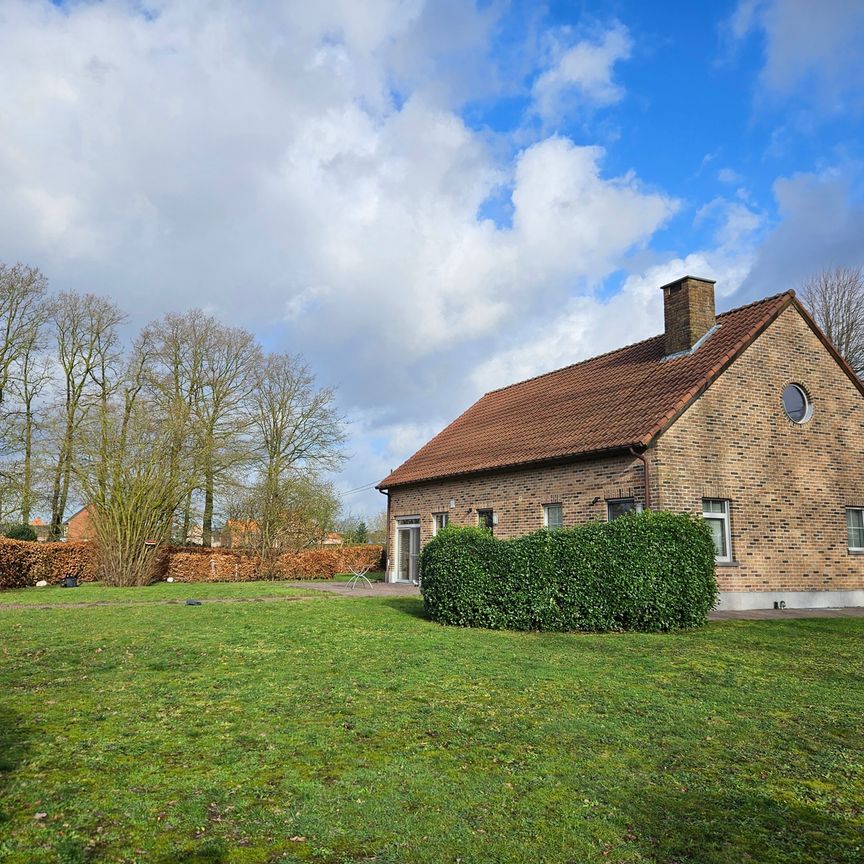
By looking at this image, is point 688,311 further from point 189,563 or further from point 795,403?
point 189,563

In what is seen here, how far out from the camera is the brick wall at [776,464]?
49.7 feet

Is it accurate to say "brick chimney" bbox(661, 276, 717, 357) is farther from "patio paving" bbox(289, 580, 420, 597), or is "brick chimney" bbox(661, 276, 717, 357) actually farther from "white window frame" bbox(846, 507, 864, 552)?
"patio paving" bbox(289, 580, 420, 597)

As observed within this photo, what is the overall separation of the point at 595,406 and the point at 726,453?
12.3ft

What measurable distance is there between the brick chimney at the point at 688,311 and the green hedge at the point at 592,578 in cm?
741

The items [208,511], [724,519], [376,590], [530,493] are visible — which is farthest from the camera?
[208,511]

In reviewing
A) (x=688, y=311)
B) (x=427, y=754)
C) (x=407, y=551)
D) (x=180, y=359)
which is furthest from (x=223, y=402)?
(x=427, y=754)

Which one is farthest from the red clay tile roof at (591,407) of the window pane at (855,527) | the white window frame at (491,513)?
the window pane at (855,527)

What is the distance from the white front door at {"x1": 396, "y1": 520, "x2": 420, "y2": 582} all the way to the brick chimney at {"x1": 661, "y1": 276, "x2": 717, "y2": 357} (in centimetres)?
1031

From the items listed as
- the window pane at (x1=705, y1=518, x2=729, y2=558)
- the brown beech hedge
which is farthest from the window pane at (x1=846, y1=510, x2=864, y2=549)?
the brown beech hedge

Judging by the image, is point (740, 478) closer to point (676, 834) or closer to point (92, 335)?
point (676, 834)

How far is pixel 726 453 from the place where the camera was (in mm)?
15664

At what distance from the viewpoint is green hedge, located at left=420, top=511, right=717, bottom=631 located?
11172 mm

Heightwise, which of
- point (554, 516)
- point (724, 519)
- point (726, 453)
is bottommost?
point (724, 519)

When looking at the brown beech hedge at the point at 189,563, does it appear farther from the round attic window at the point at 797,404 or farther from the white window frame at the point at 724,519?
the round attic window at the point at 797,404
